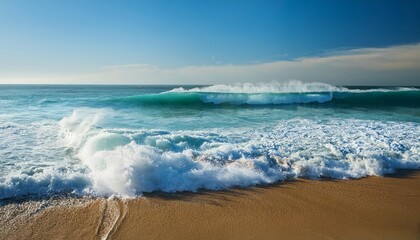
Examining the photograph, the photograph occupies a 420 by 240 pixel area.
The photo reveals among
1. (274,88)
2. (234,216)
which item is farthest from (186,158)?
(274,88)

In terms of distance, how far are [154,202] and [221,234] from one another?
1.23m

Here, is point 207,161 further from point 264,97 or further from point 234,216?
point 264,97

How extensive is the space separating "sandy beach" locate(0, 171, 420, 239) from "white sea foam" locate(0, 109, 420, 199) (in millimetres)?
378

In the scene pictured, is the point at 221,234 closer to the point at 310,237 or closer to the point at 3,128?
the point at 310,237

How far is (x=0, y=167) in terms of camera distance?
18.0 feet

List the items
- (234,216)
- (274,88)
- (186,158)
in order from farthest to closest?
(274,88)
(186,158)
(234,216)

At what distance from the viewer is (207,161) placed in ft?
19.7

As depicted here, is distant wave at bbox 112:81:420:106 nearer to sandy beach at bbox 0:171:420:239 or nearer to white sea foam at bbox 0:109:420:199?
white sea foam at bbox 0:109:420:199

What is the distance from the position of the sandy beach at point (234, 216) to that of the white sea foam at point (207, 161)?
0.38 metres

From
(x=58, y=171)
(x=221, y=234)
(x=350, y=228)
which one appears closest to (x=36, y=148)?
(x=58, y=171)

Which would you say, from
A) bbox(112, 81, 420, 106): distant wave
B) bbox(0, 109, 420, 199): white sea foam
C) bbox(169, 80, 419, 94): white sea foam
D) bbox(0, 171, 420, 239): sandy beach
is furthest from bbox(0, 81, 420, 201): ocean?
bbox(169, 80, 419, 94): white sea foam

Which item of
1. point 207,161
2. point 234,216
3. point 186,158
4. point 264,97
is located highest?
point 264,97

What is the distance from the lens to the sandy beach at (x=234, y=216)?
3596 mm

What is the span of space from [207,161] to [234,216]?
208cm
